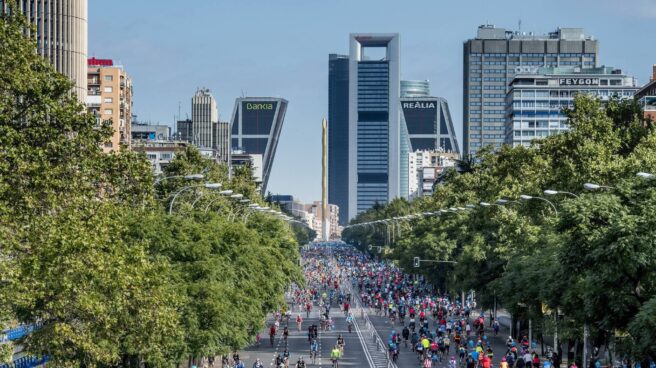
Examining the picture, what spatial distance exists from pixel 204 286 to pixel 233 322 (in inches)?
213

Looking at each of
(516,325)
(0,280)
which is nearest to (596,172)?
(516,325)

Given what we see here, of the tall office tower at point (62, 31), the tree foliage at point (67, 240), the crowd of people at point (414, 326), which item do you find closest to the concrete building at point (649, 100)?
the crowd of people at point (414, 326)

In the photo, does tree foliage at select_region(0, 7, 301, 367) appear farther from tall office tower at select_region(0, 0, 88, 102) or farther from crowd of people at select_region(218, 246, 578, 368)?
tall office tower at select_region(0, 0, 88, 102)

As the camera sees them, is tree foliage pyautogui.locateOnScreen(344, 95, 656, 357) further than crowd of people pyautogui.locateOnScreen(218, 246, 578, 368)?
No

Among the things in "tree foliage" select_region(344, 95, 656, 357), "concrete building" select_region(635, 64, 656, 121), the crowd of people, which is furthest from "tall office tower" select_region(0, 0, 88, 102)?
"concrete building" select_region(635, 64, 656, 121)

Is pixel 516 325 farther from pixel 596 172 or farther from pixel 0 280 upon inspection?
pixel 0 280

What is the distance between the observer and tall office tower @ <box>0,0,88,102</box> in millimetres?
161000

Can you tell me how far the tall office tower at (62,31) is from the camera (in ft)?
528

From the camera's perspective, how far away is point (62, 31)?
162375 mm

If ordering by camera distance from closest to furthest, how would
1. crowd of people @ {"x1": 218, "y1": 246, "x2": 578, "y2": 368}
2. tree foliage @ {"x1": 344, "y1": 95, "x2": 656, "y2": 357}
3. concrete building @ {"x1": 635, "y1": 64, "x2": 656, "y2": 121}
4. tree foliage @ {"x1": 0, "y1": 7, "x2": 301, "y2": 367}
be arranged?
tree foliage @ {"x1": 0, "y1": 7, "x2": 301, "y2": 367}, tree foliage @ {"x1": 344, "y1": 95, "x2": 656, "y2": 357}, crowd of people @ {"x1": 218, "y1": 246, "x2": 578, "y2": 368}, concrete building @ {"x1": 635, "y1": 64, "x2": 656, "y2": 121}

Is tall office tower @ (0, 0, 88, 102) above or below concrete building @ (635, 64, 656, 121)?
above

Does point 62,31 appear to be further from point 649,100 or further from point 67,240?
point 67,240

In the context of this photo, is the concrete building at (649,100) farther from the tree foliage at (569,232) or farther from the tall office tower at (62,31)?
the tall office tower at (62,31)

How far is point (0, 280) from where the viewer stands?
37.1 meters
